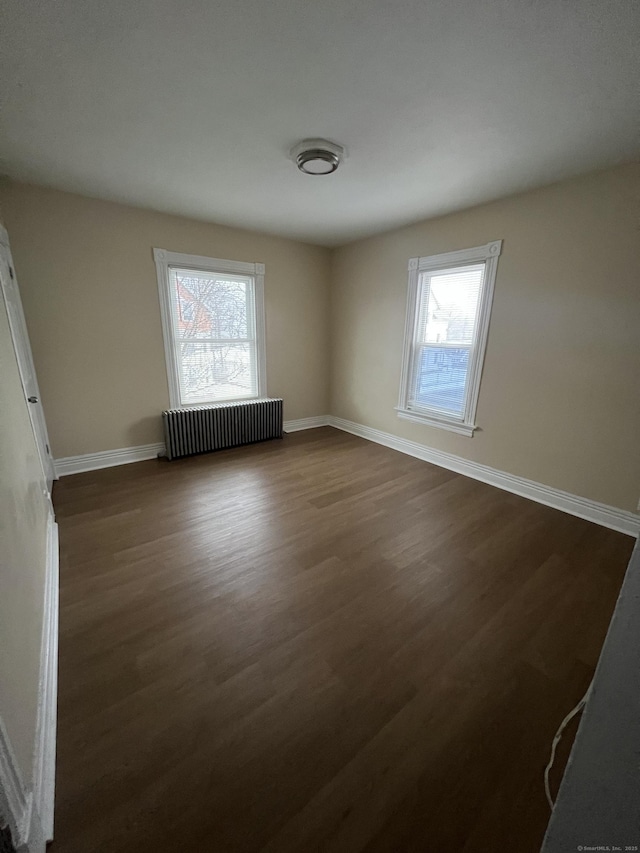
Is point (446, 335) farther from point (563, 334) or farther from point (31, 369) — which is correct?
point (31, 369)

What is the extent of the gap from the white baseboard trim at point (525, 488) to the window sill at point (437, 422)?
29 centimetres

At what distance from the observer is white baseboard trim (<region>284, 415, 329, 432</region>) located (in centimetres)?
488

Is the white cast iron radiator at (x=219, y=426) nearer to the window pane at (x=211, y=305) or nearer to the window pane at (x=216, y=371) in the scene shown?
the window pane at (x=216, y=371)

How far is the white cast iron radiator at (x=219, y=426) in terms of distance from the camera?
145 inches

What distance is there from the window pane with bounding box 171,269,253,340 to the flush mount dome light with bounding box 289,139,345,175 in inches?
75.4

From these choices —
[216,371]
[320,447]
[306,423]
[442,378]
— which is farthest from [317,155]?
[306,423]

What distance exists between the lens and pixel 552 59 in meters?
1.41

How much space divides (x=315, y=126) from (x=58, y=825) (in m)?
3.21

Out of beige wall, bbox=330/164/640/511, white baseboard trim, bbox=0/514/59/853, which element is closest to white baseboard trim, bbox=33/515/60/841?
white baseboard trim, bbox=0/514/59/853

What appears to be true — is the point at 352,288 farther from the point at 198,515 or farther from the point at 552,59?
the point at 198,515

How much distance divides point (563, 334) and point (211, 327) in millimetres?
3601

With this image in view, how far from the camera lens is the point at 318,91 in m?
1.63

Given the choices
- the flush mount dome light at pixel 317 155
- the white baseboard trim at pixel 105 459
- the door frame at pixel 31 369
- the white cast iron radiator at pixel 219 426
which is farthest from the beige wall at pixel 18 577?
the flush mount dome light at pixel 317 155

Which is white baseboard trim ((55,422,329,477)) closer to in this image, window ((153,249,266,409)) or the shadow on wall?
the shadow on wall
